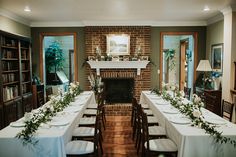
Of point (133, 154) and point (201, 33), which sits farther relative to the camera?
point (201, 33)

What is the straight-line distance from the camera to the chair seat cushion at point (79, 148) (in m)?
3.07

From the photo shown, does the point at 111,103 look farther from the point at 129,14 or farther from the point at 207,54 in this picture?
the point at 207,54

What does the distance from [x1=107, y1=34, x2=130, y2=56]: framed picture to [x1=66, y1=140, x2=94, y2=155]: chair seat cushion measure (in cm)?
458

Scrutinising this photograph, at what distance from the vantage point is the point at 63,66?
10789 mm

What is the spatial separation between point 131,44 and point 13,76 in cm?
356

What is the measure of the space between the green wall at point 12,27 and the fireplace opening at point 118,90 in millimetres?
2882

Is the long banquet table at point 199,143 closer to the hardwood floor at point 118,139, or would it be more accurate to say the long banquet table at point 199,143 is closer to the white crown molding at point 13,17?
the hardwood floor at point 118,139

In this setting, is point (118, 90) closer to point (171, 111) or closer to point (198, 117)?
point (171, 111)

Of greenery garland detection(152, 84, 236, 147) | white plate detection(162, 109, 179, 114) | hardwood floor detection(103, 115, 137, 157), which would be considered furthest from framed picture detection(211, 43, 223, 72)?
white plate detection(162, 109, 179, 114)

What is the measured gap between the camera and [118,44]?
751 cm

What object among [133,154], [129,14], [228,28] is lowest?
[133,154]

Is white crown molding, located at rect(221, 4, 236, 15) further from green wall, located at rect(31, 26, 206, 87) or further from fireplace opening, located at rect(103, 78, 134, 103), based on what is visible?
fireplace opening, located at rect(103, 78, 134, 103)

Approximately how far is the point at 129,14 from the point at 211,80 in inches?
116

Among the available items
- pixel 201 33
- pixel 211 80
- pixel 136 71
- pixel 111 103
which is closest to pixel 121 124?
pixel 111 103
